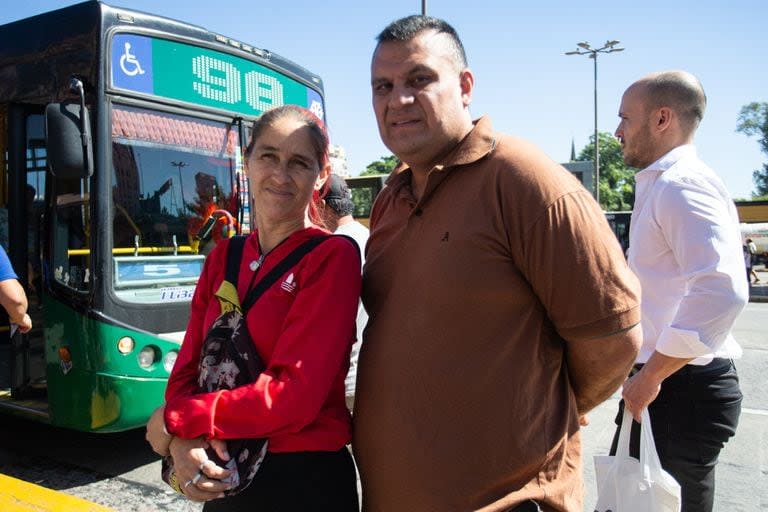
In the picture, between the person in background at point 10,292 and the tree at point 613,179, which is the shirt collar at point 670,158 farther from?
the tree at point 613,179

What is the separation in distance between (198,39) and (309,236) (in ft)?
12.5

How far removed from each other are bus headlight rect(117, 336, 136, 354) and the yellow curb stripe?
76.7 inches

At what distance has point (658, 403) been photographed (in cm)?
227

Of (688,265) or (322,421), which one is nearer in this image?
(322,421)

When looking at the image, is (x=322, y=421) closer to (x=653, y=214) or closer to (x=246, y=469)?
(x=246, y=469)

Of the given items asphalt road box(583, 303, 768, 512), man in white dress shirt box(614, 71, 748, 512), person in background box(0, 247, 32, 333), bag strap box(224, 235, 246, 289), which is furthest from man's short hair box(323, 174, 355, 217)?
asphalt road box(583, 303, 768, 512)

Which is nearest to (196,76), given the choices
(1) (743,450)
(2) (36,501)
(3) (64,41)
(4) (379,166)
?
(3) (64,41)

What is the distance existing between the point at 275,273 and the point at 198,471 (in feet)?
1.71

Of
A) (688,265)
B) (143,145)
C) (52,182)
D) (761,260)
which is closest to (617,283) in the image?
(688,265)

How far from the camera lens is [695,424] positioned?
2.20 m

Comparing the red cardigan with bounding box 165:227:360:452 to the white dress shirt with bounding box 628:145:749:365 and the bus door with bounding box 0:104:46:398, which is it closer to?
the white dress shirt with bounding box 628:145:749:365

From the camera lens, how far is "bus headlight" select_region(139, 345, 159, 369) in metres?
4.42

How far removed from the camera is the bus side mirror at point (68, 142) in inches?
162

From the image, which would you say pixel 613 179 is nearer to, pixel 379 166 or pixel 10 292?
pixel 379 166
